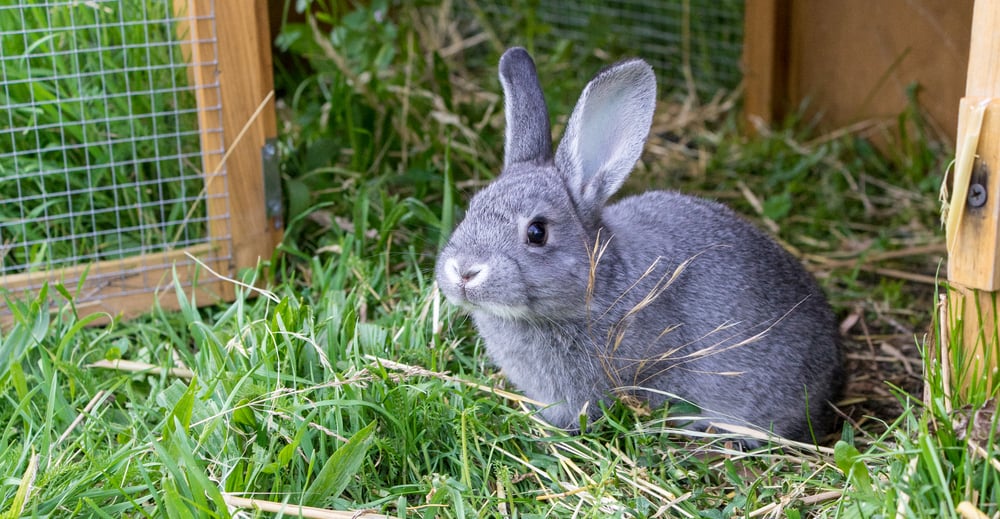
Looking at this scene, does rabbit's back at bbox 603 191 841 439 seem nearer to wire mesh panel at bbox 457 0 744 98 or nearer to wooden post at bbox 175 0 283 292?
wooden post at bbox 175 0 283 292

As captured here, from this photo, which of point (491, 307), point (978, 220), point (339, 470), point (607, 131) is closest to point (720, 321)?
point (607, 131)

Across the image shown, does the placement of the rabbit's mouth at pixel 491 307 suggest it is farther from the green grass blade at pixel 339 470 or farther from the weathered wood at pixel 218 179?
the weathered wood at pixel 218 179

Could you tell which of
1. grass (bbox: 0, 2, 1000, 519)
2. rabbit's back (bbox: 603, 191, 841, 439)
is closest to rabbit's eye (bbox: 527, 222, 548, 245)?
rabbit's back (bbox: 603, 191, 841, 439)

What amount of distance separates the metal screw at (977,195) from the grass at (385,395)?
0.96 feet

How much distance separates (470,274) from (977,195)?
4.41 feet

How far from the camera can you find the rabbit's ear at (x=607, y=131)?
3.16m

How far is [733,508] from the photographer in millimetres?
2850

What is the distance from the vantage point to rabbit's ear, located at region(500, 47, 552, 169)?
3381 millimetres

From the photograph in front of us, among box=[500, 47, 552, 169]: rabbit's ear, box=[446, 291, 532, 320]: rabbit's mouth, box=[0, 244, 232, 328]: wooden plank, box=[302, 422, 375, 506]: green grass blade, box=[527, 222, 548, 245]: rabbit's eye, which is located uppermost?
box=[500, 47, 552, 169]: rabbit's ear

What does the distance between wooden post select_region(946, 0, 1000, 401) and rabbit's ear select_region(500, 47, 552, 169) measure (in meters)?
1.30

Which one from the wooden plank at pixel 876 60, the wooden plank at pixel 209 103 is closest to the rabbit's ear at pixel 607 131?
the wooden plank at pixel 209 103

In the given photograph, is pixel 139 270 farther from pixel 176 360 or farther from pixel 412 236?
pixel 412 236

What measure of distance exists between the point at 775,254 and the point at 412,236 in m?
1.42

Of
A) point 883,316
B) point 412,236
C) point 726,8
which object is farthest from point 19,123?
point 726,8
